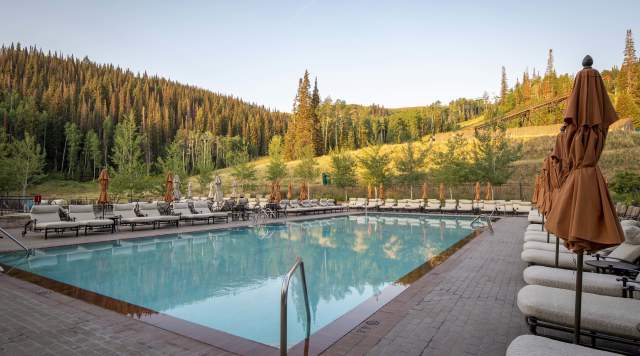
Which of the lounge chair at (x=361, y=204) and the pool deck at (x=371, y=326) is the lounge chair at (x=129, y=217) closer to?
the pool deck at (x=371, y=326)

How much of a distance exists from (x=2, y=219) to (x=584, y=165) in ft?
54.1

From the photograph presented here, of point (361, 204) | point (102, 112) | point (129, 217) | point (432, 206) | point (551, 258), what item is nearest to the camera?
point (551, 258)

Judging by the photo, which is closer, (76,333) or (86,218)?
(76,333)

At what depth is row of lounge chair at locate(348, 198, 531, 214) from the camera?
18422 millimetres

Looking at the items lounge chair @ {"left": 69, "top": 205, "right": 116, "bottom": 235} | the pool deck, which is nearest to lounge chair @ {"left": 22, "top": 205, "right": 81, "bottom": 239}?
lounge chair @ {"left": 69, "top": 205, "right": 116, "bottom": 235}

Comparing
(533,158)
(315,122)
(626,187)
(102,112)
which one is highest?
(102,112)

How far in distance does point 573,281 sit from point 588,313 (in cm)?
96

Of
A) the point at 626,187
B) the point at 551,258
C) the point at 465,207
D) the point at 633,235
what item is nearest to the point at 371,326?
the point at 551,258

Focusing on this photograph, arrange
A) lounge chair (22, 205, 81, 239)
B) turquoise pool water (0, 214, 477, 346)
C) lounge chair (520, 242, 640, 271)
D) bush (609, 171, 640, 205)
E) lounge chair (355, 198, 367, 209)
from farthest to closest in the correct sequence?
lounge chair (355, 198, 367, 209)
bush (609, 171, 640, 205)
lounge chair (22, 205, 81, 239)
turquoise pool water (0, 214, 477, 346)
lounge chair (520, 242, 640, 271)

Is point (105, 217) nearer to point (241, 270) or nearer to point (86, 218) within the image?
point (86, 218)

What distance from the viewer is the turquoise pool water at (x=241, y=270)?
15.7 ft

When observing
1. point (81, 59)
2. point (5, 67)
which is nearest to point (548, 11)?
point (5, 67)

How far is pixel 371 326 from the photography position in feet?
11.9

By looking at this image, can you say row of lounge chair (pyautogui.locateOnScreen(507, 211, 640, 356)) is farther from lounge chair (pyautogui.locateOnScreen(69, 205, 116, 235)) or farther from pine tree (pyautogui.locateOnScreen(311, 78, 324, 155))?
pine tree (pyautogui.locateOnScreen(311, 78, 324, 155))
